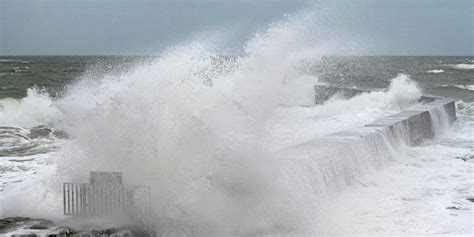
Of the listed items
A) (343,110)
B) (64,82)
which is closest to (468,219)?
(343,110)

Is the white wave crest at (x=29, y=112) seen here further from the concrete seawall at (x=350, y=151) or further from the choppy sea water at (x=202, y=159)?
the concrete seawall at (x=350, y=151)

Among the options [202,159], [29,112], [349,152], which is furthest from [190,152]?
[29,112]

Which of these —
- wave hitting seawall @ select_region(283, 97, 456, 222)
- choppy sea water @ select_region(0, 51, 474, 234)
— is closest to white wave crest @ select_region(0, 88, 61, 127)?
choppy sea water @ select_region(0, 51, 474, 234)

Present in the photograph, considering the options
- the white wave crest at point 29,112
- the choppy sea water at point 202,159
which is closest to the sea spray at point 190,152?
the choppy sea water at point 202,159

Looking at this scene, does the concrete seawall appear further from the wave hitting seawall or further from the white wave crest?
the white wave crest

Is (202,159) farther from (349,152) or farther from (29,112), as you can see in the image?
(29,112)

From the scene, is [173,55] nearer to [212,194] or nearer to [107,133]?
[107,133]

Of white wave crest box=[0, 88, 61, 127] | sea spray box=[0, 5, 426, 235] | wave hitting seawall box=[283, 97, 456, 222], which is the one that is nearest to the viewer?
sea spray box=[0, 5, 426, 235]

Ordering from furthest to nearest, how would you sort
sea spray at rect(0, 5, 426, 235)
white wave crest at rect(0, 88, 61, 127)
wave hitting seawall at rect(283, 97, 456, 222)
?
1. white wave crest at rect(0, 88, 61, 127)
2. wave hitting seawall at rect(283, 97, 456, 222)
3. sea spray at rect(0, 5, 426, 235)
